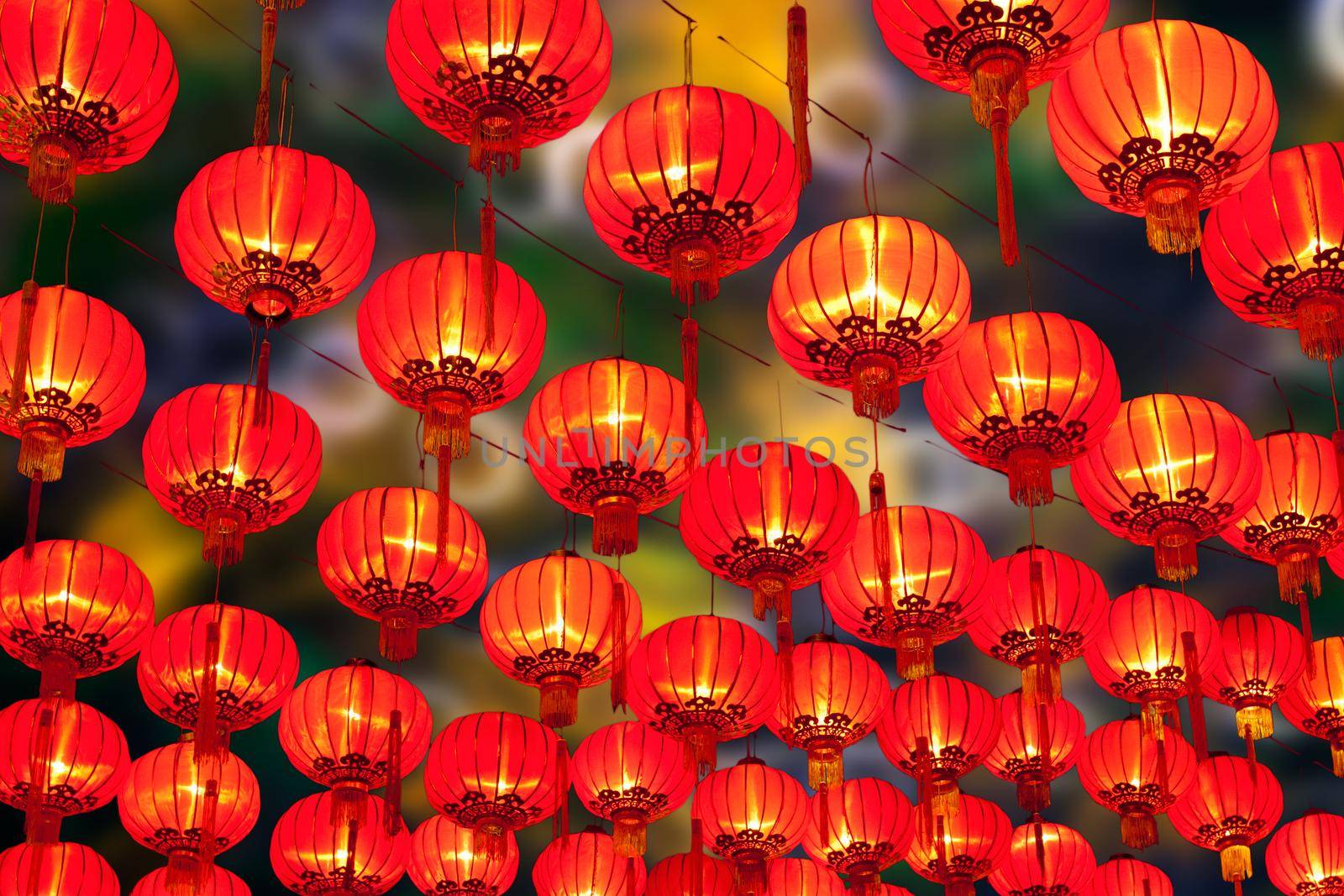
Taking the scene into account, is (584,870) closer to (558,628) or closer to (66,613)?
(558,628)

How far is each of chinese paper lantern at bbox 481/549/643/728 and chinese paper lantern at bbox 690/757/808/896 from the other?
3.58ft

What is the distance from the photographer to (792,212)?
4996 mm

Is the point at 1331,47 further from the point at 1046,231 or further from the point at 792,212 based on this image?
the point at 792,212

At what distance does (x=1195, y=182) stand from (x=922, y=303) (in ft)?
2.87

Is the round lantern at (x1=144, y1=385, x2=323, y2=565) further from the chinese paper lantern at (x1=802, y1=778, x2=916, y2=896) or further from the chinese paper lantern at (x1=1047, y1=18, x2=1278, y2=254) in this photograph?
the chinese paper lantern at (x1=802, y1=778, x2=916, y2=896)

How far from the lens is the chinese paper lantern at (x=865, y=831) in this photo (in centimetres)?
749

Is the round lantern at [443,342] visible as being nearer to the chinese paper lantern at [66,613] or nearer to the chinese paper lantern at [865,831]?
the chinese paper lantern at [66,613]

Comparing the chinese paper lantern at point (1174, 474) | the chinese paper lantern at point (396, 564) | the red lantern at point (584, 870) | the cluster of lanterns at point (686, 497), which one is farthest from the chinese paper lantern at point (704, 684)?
the chinese paper lantern at point (1174, 474)

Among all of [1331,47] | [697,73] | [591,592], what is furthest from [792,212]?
[1331,47]

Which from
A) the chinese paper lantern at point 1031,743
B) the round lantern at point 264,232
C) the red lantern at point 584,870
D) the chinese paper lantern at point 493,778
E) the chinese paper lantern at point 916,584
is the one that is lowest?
the red lantern at point 584,870

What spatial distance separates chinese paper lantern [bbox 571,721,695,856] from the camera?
7117 millimetres

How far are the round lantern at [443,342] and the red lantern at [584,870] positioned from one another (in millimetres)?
2917

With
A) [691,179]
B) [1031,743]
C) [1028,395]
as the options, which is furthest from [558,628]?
[1031,743]

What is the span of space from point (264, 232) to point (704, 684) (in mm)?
2517
